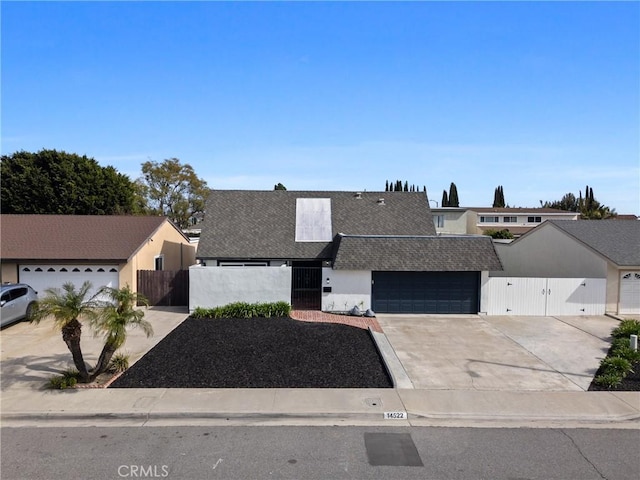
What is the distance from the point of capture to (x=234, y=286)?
62.7 feet

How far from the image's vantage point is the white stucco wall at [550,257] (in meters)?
21.0

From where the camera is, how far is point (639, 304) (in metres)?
19.9

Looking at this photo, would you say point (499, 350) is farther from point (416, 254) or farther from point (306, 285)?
point (306, 285)

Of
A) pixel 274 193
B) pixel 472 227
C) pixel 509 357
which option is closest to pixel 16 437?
pixel 509 357

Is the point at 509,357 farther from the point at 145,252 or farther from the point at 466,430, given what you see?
the point at 145,252

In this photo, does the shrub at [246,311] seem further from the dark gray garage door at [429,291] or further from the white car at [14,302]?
the white car at [14,302]

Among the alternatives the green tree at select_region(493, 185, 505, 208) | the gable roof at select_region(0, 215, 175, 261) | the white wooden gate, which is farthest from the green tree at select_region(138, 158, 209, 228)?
the green tree at select_region(493, 185, 505, 208)

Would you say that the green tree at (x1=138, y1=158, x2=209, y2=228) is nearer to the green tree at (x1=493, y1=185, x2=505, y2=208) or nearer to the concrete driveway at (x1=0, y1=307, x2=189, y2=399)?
the concrete driveway at (x1=0, y1=307, x2=189, y2=399)

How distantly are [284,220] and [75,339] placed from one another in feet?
48.3

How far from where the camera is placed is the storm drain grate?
24.2 feet

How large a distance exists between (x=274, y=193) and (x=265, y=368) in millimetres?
15828

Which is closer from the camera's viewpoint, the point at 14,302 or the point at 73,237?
the point at 14,302

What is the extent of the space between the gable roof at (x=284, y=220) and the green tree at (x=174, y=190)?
107 ft

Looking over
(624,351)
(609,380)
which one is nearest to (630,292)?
(624,351)
